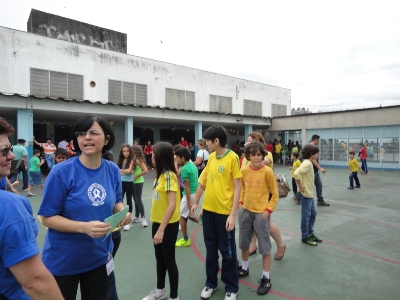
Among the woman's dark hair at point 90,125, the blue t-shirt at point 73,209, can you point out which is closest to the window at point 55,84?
the woman's dark hair at point 90,125

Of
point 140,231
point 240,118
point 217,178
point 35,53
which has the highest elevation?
point 35,53

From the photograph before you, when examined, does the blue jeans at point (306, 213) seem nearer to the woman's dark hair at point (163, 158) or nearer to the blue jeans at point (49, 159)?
the woman's dark hair at point (163, 158)

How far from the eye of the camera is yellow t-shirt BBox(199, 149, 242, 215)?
2.84 m

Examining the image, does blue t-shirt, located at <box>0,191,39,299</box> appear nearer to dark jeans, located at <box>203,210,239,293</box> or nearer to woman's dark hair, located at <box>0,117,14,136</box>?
woman's dark hair, located at <box>0,117,14,136</box>

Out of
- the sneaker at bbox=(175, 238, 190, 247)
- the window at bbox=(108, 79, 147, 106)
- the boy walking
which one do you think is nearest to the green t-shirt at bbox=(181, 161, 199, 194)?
the sneaker at bbox=(175, 238, 190, 247)

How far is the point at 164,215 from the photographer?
2.69 m

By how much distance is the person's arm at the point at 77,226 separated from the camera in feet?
5.09

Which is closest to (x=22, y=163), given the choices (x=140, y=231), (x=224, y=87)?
(x=140, y=231)

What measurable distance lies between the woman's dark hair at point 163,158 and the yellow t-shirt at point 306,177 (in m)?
2.45

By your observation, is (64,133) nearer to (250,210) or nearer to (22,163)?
(22,163)

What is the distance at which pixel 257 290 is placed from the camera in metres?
2.98

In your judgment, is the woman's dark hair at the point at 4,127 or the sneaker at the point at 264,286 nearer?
the woman's dark hair at the point at 4,127

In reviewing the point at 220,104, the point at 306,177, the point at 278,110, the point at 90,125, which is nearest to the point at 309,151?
the point at 306,177

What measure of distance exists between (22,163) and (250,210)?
9147 millimetres
